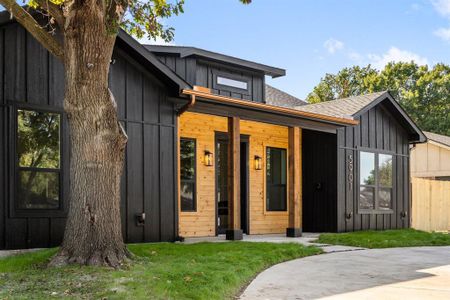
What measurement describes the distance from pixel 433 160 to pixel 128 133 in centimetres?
1630

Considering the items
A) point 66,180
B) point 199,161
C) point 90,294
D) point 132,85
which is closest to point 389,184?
point 199,161

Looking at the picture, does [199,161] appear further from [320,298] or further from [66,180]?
[320,298]

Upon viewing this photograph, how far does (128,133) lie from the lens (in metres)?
9.66

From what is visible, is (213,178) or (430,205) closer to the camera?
(213,178)

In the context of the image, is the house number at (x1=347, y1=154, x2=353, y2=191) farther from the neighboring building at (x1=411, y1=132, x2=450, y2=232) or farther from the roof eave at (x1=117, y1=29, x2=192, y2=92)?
the roof eave at (x1=117, y1=29, x2=192, y2=92)

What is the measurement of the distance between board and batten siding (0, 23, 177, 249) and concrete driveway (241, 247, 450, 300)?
296 cm

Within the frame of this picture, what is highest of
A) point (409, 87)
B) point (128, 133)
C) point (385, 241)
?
point (409, 87)

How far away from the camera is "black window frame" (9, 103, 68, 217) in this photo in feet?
26.8

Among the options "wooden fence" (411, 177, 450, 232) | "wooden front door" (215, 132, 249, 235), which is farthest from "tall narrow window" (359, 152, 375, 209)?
"wooden front door" (215, 132, 249, 235)

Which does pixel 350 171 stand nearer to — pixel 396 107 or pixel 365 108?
pixel 365 108

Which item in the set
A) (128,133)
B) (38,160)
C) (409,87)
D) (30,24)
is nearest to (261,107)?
(128,133)

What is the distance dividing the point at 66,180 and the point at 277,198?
6.43 metres

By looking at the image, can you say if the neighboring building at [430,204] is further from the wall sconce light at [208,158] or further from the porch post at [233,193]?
the porch post at [233,193]

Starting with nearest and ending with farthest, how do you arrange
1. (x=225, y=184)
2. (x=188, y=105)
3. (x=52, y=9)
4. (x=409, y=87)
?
(x=52, y=9) → (x=188, y=105) → (x=225, y=184) → (x=409, y=87)
